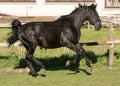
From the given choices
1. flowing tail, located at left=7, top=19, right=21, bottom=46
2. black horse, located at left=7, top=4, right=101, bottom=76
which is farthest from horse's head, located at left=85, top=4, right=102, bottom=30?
flowing tail, located at left=7, top=19, right=21, bottom=46

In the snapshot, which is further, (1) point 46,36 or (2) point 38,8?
(2) point 38,8

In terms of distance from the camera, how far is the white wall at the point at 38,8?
2606 cm

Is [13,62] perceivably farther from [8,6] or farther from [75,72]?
[8,6]

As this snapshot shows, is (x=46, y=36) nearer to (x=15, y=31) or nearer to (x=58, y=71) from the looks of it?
(x=15, y=31)

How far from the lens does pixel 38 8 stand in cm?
2647

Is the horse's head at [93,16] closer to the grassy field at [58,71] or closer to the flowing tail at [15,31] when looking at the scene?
the grassy field at [58,71]

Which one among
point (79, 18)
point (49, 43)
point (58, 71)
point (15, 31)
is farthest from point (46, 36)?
point (58, 71)

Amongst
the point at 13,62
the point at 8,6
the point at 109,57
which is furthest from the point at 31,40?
the point at 8,6

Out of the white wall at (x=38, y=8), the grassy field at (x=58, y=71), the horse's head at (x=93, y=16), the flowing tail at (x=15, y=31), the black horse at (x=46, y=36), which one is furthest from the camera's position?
the white wall at (x=38, y=8)

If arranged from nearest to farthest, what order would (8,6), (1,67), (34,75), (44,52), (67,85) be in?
(67,85) < (34,75) < (1,67) < (44,52) < (8,6)

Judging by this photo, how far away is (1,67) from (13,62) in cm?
41

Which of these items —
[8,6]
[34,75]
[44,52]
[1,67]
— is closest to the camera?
[34,75]

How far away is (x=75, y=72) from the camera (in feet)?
41.4

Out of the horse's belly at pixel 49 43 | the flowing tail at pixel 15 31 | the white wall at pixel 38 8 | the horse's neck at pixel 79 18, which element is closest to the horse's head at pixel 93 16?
the horse's neck at pixel 79 18
